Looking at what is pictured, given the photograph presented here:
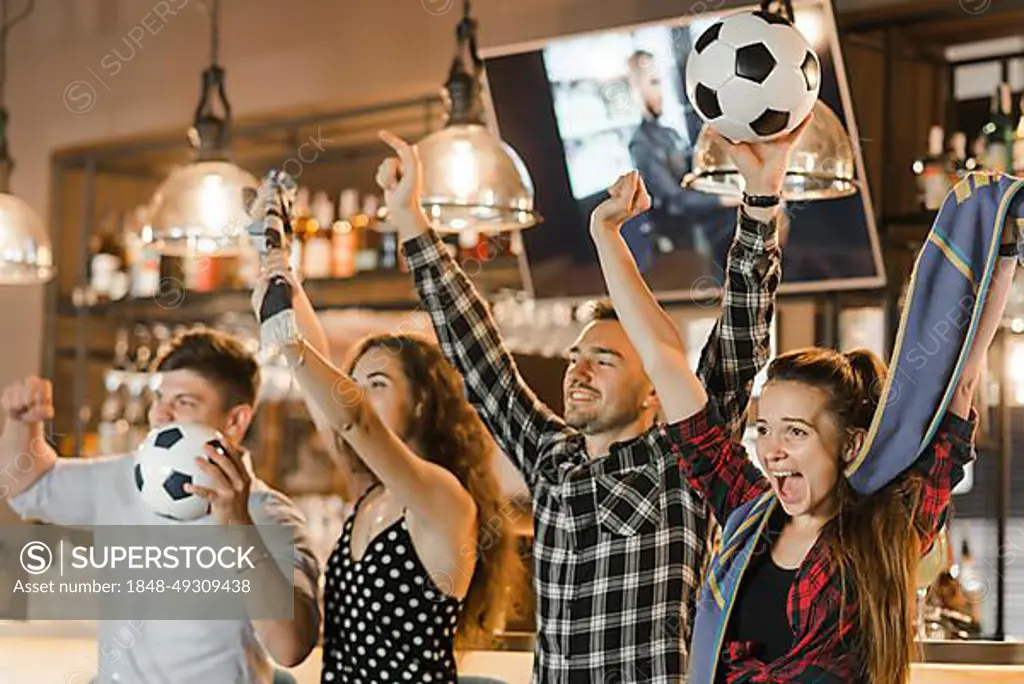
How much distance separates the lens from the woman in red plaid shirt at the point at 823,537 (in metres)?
2.13

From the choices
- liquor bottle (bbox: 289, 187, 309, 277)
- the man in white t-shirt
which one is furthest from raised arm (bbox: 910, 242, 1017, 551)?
liquor bottle (bbox: 289, 187, 309, 277)

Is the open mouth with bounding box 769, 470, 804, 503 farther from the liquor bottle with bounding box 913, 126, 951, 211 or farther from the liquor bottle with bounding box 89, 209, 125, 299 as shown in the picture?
the liquor bottle with bounding box 89, 209, 125, 299

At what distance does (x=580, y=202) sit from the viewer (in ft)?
15.6

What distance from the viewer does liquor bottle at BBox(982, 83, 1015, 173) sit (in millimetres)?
4320

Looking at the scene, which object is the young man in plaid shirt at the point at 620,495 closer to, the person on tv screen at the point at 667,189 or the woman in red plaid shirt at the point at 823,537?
the woman in red plaid shirt at the point at 823,537

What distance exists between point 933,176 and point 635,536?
2.26 meters

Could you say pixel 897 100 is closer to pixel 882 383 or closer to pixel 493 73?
pixel 493 73

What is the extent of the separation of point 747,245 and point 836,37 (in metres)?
1.82

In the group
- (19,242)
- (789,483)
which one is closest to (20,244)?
(19,242)

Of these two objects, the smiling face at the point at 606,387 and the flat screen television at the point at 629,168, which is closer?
the smiling face at the point at 606,387

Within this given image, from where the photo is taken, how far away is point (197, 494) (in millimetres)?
2672

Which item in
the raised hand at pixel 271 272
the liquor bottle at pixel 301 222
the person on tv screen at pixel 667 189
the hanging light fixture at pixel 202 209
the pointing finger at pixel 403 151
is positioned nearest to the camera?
the raised hand at pixel 271 272

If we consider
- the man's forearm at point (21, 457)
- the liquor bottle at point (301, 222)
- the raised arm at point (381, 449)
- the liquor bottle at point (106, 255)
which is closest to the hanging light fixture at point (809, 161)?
the raised arm at point (381, 449)

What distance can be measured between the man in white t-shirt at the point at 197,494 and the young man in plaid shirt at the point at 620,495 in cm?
44
